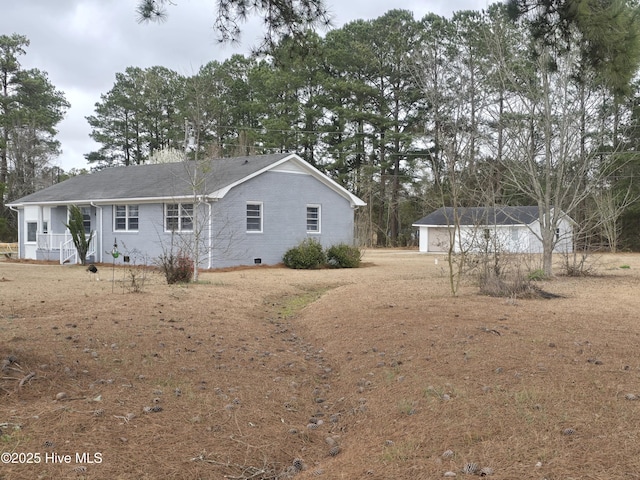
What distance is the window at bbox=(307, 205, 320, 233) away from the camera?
969 inches

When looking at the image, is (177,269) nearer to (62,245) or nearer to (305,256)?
(305,256)

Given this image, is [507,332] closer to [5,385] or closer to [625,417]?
[625,417]

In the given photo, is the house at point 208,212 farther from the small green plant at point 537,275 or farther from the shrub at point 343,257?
the small green plant at point 537,275

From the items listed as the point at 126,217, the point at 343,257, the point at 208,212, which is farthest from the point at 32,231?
the point at 343,257

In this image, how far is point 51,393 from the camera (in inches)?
198

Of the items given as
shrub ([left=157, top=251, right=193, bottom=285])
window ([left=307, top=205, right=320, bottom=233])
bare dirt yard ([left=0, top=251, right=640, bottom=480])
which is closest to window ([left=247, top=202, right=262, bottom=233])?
window ([left=307, top=205, right=320, bottom=233])

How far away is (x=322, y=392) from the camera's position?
6.08 metres

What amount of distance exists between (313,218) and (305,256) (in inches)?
111

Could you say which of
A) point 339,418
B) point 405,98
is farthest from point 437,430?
point 405,98

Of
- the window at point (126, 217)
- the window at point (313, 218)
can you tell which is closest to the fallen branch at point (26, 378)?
the window at point (126, 217)

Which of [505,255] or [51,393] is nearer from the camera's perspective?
[51,393]

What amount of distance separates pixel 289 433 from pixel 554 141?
15.2 metres

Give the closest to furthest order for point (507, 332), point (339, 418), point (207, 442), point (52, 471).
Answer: point (52, 471), point (207, 442), point (339, 418), point (507, 332)

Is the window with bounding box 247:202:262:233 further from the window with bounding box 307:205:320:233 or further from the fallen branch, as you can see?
the fallen branch
